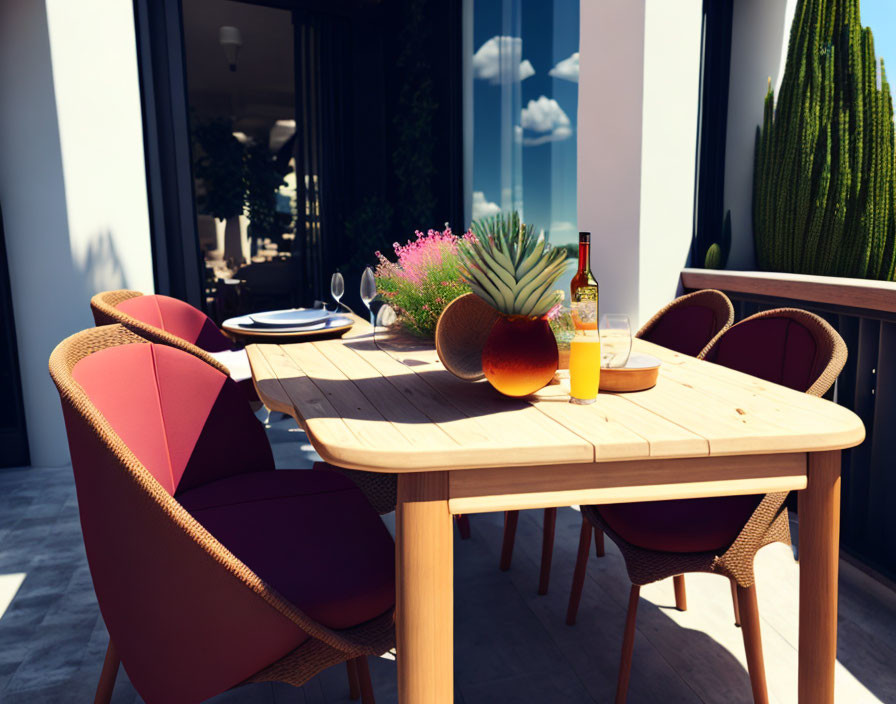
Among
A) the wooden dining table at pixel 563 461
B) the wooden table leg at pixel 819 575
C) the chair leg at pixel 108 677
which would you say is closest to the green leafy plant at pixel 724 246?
the wooden dining table at pixel 563 461

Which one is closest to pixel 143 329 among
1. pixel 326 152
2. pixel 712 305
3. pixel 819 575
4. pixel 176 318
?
pixel 176 318

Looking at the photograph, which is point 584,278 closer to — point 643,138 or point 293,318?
point 293,318

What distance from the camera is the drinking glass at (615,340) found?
1351 millimetres

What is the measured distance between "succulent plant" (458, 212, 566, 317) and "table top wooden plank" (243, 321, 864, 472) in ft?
0.67

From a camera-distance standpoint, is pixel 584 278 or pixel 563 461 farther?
pixel 584 278

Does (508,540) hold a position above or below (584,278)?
below

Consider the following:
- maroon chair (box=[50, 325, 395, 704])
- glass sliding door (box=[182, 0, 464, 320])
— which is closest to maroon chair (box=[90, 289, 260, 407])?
maroon chair (box=[50, 325, 395, 704])

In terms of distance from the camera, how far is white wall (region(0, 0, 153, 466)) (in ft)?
10.00

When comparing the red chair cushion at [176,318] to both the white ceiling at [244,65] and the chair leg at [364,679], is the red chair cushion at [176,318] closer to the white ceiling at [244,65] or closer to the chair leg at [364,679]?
the chair leg at [364,679]

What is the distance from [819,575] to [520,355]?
0.68 meters

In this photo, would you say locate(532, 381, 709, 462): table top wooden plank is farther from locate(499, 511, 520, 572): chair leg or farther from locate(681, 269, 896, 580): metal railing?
locate(681, 269, 896, 580): metal railing

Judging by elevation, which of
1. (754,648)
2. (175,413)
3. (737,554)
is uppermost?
(175,413)

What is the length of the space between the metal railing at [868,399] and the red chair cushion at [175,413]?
1.90m

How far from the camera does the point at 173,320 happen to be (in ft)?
8.71
